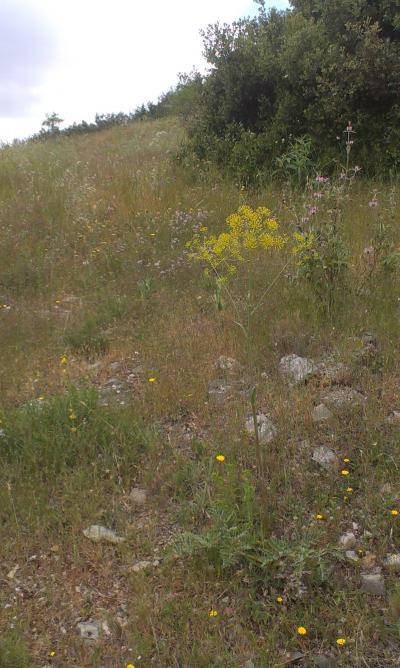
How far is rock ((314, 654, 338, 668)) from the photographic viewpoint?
234cm

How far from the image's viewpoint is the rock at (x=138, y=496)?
3.24 meters

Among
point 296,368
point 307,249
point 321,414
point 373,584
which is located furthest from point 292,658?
point 307,249

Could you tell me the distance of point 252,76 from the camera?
855 cm

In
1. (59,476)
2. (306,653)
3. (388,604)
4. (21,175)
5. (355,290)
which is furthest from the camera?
(21,175)

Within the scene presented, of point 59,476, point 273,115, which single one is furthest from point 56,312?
point 273,115

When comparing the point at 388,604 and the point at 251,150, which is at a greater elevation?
the point at 251,150

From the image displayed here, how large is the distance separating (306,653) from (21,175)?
8342 millimetres

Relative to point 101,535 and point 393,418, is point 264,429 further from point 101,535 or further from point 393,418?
point 101,535

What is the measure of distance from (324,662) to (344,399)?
66.8 inches

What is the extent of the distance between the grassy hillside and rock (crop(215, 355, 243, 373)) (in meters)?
0.02

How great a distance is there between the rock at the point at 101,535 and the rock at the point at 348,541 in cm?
112

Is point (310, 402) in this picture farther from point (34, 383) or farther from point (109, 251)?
point (109, 251)

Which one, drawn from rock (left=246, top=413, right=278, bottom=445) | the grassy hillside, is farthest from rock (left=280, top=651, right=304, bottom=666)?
rock (left=246, top=413, right=278, bottom=445)

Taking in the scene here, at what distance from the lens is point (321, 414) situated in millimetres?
3643
